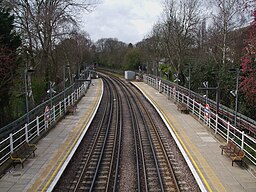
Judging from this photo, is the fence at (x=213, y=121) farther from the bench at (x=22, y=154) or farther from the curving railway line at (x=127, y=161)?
the bench at (x=22, y=154)

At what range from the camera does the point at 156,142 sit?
1862 centimetres

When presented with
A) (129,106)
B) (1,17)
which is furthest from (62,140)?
(129,106)

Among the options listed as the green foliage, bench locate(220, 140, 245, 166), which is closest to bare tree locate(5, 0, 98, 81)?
the green foliage

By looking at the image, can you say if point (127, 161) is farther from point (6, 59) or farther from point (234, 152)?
point (6, 59)

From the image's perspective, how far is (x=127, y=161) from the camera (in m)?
15.3

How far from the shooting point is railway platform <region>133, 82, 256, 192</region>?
11.5m

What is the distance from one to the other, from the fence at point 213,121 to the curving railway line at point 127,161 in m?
2.55

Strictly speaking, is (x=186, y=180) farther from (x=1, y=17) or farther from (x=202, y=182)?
(x=1, y=17)

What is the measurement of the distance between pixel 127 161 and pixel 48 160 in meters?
3.59

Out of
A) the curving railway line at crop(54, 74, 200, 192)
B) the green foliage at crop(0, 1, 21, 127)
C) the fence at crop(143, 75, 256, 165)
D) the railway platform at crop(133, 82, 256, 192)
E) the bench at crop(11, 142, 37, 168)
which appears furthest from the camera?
the green foliage at crop(0, 1, 21, 127)

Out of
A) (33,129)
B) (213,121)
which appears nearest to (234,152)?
(213,121)

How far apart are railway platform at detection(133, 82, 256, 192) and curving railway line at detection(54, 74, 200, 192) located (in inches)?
22.6

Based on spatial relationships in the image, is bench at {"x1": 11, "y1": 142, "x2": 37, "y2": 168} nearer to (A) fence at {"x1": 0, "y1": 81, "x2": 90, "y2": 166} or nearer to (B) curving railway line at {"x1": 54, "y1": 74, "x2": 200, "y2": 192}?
(A) fence at {"x1": 0, "y1": 81, "x2": 90, "y2": 166}

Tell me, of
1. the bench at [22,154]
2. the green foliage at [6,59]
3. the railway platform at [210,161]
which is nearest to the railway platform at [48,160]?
the bench at [22,154]
